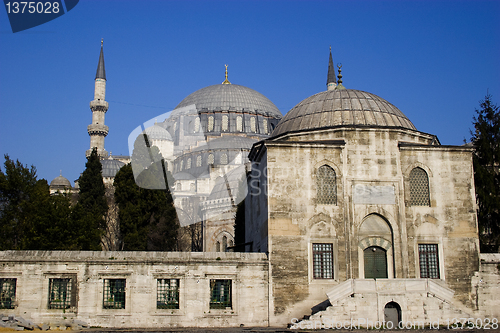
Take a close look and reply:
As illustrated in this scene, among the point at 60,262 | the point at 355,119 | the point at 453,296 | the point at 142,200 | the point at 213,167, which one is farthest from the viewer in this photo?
the point at 213,167

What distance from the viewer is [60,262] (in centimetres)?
1709

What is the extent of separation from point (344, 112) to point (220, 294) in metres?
9.26

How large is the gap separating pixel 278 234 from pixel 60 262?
7405mm

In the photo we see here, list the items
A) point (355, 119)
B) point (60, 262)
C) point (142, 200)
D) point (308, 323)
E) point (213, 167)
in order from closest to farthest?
point (308, 323) → point (60, 262) → point (355, 119) → point (142, 200) → point (213, 167)

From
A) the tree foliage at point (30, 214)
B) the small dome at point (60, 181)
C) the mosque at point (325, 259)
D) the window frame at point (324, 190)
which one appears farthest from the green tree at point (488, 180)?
the small dome at point (60, 181)

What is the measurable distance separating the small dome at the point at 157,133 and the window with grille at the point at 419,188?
158ft

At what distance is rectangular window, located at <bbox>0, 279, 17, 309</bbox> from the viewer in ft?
54.8

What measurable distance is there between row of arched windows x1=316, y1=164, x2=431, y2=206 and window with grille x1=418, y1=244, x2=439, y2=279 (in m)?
1.62

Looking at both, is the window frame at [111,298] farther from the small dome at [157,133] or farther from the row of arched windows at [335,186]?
the small dome at [157,133]

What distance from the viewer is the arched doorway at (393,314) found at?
16.4 metres

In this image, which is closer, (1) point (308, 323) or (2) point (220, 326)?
(1) point (308, 323)

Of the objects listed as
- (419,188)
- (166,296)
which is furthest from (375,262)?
(166,296)

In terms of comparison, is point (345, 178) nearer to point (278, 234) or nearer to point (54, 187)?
point (278, 234)

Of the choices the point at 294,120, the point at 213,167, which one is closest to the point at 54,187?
the point at 213,167
